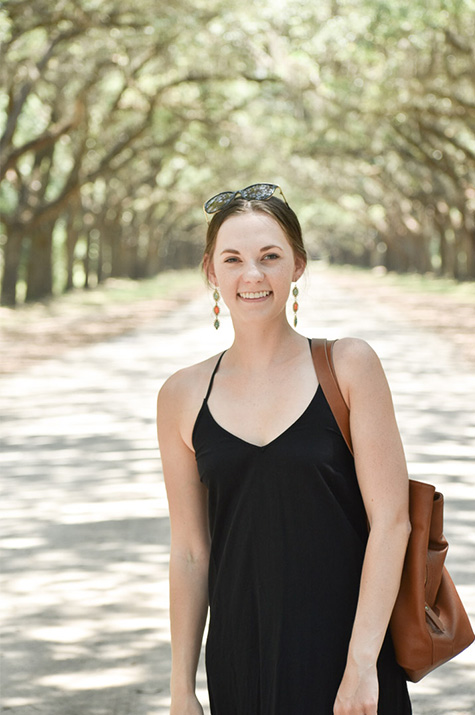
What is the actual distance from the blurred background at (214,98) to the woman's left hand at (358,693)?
17.5m

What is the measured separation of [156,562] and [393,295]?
115 ft

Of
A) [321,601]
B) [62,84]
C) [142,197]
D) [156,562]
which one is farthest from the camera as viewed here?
[142,197]

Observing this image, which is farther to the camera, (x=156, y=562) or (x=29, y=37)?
(x=29, y=37)

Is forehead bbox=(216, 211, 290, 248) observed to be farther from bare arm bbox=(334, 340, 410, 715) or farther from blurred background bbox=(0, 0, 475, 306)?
blurred background bbox=(0, 0, 475, 306)

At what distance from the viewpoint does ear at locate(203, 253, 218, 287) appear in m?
2.45

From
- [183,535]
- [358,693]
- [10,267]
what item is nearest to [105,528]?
[183,535]

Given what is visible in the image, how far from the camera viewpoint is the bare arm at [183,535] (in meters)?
2.35

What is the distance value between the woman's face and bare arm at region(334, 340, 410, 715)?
21 centimetres

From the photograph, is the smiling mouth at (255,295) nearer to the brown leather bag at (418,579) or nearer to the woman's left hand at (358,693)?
the brown leather bag at (418,579)

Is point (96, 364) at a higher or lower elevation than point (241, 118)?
lower

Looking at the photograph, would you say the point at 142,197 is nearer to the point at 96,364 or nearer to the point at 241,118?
the point at 241,118

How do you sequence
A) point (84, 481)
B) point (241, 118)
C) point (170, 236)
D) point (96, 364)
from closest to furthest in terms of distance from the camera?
point (84, 481), point (96, 364), point (241, 118), point (170, 236)

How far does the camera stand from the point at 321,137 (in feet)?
118

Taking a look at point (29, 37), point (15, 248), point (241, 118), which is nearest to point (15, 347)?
point (29, 37)
